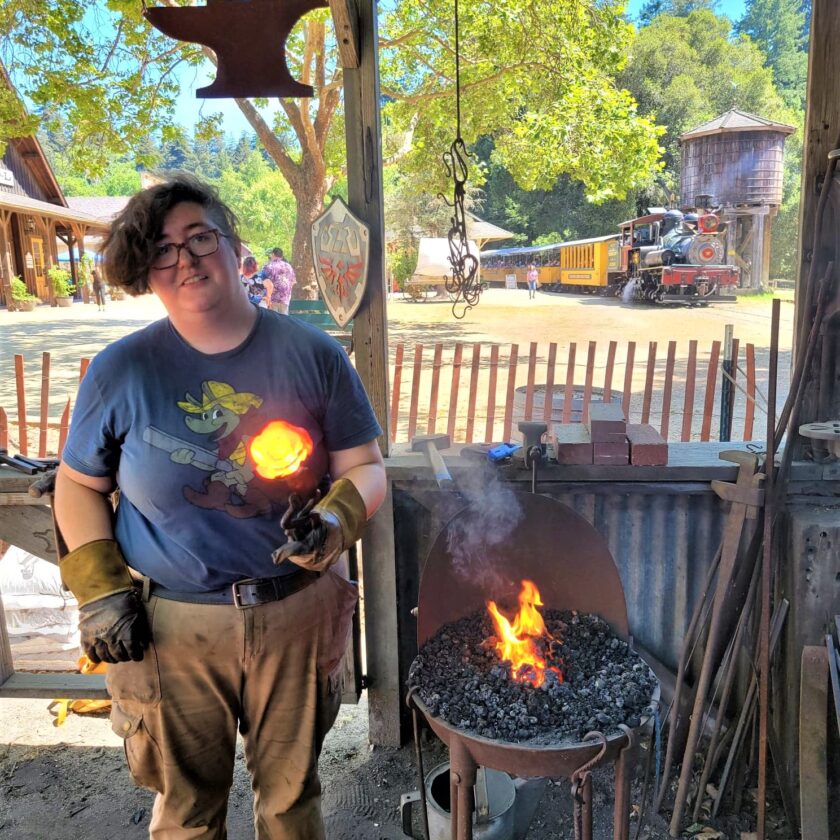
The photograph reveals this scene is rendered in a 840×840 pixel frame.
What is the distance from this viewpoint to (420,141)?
37.0ft

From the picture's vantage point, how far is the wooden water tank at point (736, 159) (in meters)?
4.47

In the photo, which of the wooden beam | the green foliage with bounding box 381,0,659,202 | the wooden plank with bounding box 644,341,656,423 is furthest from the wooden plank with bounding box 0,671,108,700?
the green foliage with bounding box 381,0,659,202

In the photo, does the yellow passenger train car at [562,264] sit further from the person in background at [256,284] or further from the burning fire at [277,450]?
the burning fire at [277,450]

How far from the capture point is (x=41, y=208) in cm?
1892

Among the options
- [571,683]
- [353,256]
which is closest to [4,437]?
[353,256]

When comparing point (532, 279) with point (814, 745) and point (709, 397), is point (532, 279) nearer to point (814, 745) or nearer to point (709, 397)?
point (709, 397)

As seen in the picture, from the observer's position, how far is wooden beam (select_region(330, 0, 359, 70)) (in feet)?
7.75

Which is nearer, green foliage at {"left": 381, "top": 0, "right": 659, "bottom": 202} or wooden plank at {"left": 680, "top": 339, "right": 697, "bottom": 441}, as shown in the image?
wooden plank at {"left": 680, "top": 339, "right": 697, "bottom": 441}

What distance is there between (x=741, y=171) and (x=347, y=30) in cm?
367

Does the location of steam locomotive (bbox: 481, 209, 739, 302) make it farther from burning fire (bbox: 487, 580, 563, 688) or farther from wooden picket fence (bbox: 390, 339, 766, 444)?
burning fire (bbox: 487, 580, 563, 688)

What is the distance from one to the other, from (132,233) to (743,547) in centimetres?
235

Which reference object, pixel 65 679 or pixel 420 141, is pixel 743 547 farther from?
pixel 420 141

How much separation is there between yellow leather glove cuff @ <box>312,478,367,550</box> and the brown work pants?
0.75ft

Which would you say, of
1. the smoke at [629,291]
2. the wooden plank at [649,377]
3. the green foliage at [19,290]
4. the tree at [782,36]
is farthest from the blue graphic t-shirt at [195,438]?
the green foliage at [19,290]
